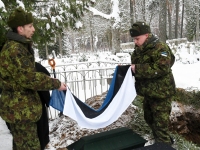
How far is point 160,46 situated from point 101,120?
48.8 inches

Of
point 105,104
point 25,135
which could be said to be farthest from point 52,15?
point 25,135

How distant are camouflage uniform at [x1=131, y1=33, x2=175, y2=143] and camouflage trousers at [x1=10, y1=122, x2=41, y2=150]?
150 cm

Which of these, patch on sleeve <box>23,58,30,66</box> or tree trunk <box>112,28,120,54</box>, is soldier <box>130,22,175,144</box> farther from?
tree trunk <box>112,28,120,54</box>

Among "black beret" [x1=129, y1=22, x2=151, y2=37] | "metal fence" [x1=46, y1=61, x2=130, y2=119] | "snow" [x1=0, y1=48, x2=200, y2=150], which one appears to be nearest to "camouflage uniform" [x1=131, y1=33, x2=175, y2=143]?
"black beret" [x1=129, y1=22, x2=151, y2=37]

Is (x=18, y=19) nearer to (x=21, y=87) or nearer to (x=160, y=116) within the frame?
(x=21, y=87)

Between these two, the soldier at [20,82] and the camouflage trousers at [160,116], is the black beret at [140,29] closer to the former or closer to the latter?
the camouflage trousers at [160,116]

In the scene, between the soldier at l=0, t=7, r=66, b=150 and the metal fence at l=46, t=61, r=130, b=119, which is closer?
the soldier at l=0, t=7, r=66, b=150

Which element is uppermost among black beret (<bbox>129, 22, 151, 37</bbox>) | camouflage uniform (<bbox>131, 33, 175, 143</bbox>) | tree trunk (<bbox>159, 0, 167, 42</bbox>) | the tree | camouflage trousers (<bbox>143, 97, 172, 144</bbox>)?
tree trunk (<bbox>159, 0, 167, 42</bbox>)

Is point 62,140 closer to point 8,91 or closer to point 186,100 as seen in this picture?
point 8,91

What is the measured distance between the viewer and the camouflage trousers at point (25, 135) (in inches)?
96.9

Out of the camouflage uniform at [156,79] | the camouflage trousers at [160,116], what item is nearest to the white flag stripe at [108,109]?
the camouflage uniform at [156,79]

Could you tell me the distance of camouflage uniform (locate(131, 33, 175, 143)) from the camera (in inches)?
113

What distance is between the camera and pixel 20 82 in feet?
7.50

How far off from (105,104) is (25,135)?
115cm
